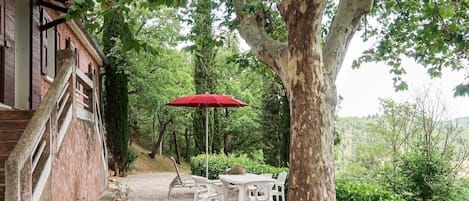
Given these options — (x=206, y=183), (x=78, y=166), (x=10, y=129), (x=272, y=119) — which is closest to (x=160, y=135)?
(x=272, y=119)

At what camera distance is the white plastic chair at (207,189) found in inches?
297

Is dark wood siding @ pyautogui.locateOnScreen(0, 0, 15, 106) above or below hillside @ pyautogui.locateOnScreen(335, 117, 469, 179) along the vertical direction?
above

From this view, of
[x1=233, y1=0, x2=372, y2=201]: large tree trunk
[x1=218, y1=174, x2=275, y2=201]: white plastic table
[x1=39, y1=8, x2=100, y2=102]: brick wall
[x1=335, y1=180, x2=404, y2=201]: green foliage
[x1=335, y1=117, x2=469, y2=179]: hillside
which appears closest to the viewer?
[x1=233, y1=0, x2=372, y2=201]: large tree trunk

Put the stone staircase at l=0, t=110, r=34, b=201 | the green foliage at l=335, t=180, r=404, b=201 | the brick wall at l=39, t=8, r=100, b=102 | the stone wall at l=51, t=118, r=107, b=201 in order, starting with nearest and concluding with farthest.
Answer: the stone staircase at l=0, t=110, r=34, b=201 < the stone wall at l=51, t=118, r=107, b=201 < the green foliage at l=335, t=180, r=404, b=201 < the brick wall at l=39, t=8, r=100, b=102

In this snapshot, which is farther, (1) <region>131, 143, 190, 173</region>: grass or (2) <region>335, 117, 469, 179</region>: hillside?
(1) <region>131, 143, 190, 173</region>: grass

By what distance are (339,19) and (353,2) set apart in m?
0.26

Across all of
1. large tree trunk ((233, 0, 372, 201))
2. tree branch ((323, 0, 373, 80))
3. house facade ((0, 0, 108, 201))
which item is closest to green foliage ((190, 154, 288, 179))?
house facade ((0, 0, 108, 201))

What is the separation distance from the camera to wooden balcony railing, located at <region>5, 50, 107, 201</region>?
3744 mm

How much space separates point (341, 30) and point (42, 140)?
3779 mm

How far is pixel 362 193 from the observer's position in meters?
6.11

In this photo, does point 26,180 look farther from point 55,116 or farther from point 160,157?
point 160,157

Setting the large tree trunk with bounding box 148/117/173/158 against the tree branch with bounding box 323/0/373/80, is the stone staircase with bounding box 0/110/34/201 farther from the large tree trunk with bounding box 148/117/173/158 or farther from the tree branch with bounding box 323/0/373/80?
the large tree trunk with bounding box 148/117/173/158

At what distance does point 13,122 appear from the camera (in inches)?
229

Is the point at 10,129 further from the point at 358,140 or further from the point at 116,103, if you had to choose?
the point at 116,103
